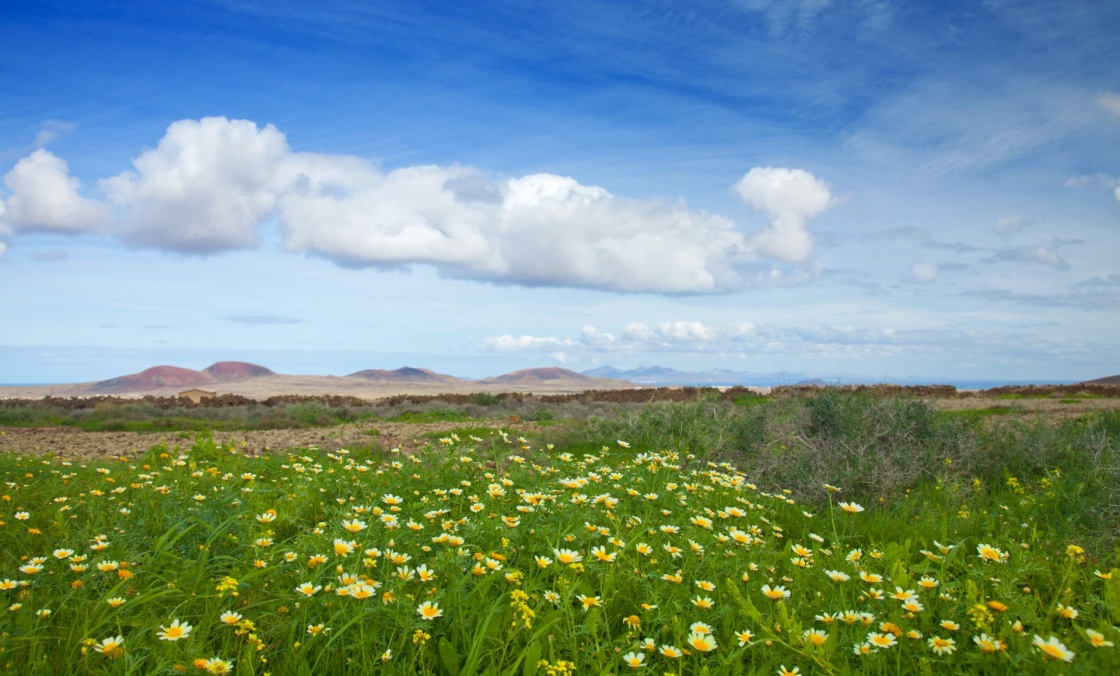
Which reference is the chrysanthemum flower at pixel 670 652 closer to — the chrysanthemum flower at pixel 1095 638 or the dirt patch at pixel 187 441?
the chrysanthemum flower at pixel 1095 638

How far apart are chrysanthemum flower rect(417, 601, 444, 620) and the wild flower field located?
0.07 feet

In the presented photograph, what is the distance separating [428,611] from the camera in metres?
3.26

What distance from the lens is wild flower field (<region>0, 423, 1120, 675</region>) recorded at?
3164 millimetres

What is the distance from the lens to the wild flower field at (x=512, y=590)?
10.4 feet

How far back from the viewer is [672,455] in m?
6.96

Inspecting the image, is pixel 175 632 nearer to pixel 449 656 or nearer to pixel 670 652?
pixel 449 656

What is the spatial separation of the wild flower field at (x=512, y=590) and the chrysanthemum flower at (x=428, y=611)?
0.02 metres

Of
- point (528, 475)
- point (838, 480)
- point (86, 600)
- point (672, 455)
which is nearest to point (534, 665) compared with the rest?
point (86, 600)

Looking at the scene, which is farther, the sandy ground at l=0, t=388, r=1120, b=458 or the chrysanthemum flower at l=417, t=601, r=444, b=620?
the sandy ground at l=0, t=388, r=1120, b=458

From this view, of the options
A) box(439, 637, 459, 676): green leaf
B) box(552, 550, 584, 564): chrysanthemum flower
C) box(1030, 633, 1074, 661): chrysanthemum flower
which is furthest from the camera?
box(552, 550, 584, 564): chrysanthemum flower

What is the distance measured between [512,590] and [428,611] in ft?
1.47

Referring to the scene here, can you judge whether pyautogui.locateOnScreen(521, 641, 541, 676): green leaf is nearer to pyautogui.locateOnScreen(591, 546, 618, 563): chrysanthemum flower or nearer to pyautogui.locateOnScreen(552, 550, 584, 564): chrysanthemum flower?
pyautogui.locateOnScreen(552, 550, 584, 564): chrysanthemum flower

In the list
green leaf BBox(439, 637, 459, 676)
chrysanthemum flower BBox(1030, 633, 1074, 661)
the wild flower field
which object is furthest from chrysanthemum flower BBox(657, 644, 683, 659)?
chrysanthemum flower BBox(1030, 633, 1074, 661)

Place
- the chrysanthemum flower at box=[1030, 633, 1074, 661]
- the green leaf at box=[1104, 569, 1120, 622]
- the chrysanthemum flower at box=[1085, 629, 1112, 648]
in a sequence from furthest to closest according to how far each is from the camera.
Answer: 1. the green leaf at box=[1104, 569, 1120, 622]
2. the chrysanthemum flower at box=[1085, 629, 1112, 648]
3. the chrysanthemum flower at box=[1030, 633, 1074, 661]
